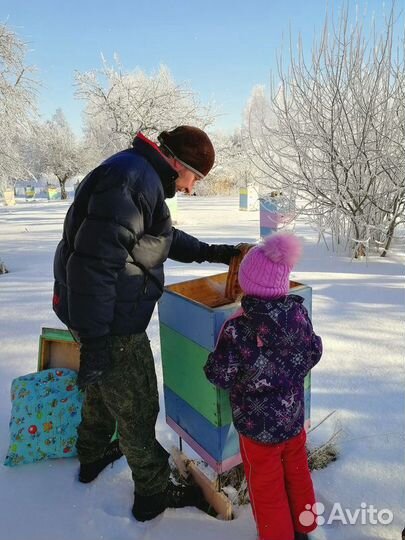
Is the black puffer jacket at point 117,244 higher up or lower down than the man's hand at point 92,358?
higher up

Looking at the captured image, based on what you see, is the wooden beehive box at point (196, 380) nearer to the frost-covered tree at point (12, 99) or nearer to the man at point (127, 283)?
the man at point (127, 283)

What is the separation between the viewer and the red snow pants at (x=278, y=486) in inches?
59.5

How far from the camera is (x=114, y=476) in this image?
1969mm

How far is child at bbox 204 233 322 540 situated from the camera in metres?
1.45

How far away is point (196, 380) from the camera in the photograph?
1.75 m

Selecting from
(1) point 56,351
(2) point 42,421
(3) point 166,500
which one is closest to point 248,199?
(1) point 56,351

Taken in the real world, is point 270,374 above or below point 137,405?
above

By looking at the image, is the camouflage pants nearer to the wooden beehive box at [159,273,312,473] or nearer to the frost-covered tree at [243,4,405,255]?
the wooden beehive box at [159,273,312,473]

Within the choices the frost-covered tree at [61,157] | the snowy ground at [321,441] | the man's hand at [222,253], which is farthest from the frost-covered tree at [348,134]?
the frost-covered tree at [61,157]

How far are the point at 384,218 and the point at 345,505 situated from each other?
6.91m

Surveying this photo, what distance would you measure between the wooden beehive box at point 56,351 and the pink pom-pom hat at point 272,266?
1.29 metres

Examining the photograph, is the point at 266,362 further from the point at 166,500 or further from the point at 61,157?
the point at 61,157

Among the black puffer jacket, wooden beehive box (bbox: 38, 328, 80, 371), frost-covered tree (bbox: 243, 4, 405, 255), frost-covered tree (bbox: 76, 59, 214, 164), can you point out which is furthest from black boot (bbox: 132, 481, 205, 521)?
frost-covered tree (bbox: 76, 59, 214, 164)

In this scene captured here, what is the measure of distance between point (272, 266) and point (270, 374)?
1.34 ft
